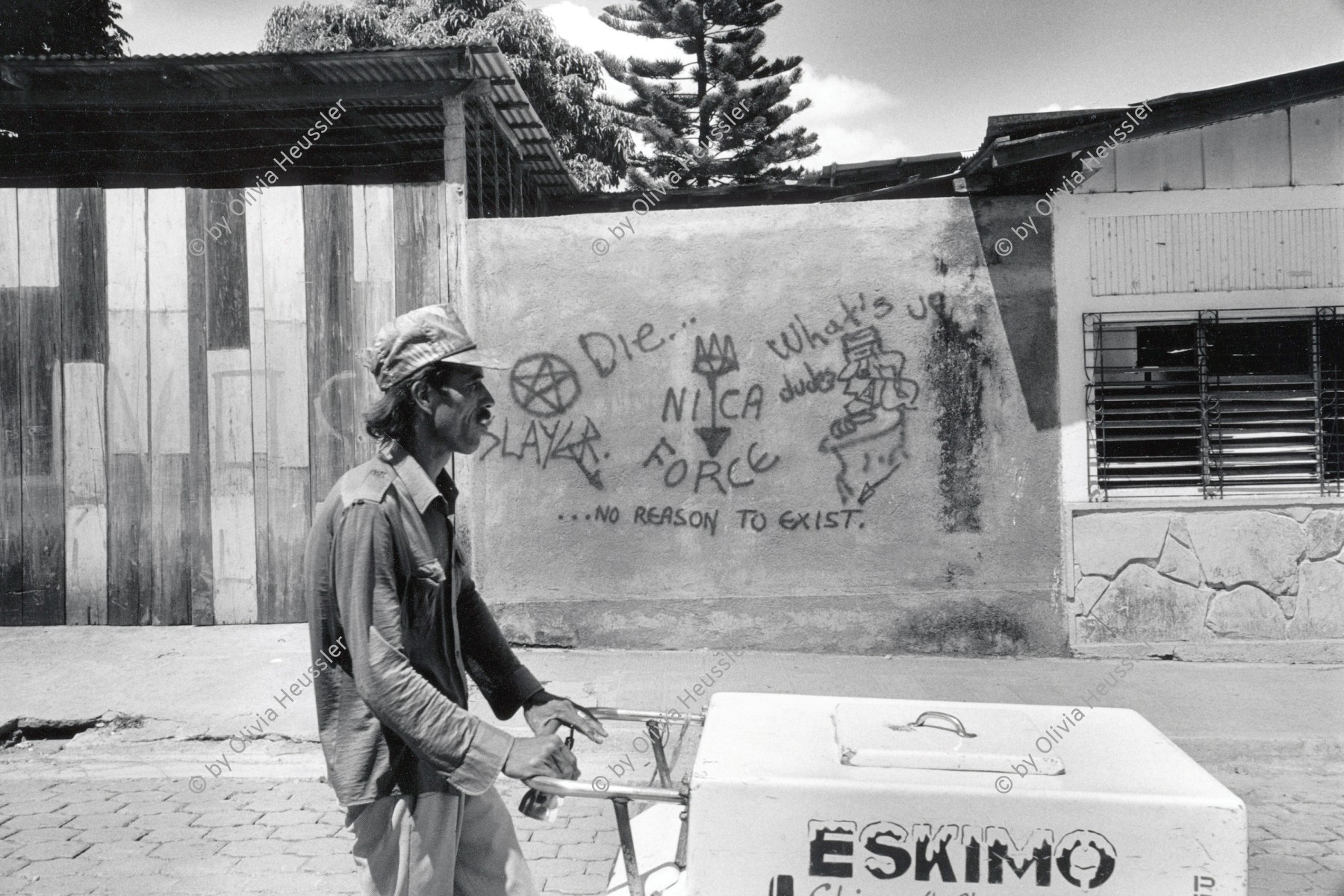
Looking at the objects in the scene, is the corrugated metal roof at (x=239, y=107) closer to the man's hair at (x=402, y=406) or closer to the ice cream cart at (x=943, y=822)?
the man's hair at (x=402, y=406)

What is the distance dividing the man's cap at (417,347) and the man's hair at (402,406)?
18 mm

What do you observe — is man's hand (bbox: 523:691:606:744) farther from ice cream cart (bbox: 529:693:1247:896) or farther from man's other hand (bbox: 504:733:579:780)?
ice cream cart (bbox: 529:693:1247:896)

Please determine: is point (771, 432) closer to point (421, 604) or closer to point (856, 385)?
point (856, 385)

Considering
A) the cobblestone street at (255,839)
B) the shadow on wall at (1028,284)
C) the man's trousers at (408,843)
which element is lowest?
the cobblestone street at (255,839)

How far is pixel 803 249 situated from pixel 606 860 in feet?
14.8

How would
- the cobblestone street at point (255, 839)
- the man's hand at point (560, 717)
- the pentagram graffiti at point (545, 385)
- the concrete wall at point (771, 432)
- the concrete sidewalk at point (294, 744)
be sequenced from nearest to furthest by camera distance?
the man's hand at point (560, 717) < the cobblestone street at point (255, 839) < the concrete sidewalk at point (294, 744) < the concrete wall at point (771, 432) < the pentagram graffiti at point (545, 385)

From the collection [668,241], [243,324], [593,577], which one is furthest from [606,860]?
[243,324]

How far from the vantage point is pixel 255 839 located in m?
4.33

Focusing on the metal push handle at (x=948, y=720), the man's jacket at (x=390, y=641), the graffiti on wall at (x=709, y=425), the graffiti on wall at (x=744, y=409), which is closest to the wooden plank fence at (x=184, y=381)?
the graffiti on wall at (x=744, y=409)

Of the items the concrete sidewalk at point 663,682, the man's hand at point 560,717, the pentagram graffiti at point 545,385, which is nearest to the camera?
the man's hand at point 560,717

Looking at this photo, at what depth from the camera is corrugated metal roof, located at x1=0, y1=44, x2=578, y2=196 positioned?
7.25 metres

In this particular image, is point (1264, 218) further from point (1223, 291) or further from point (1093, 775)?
point (1093, 775)

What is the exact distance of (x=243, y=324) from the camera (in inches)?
296

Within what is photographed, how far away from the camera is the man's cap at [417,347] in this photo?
2.32 m
